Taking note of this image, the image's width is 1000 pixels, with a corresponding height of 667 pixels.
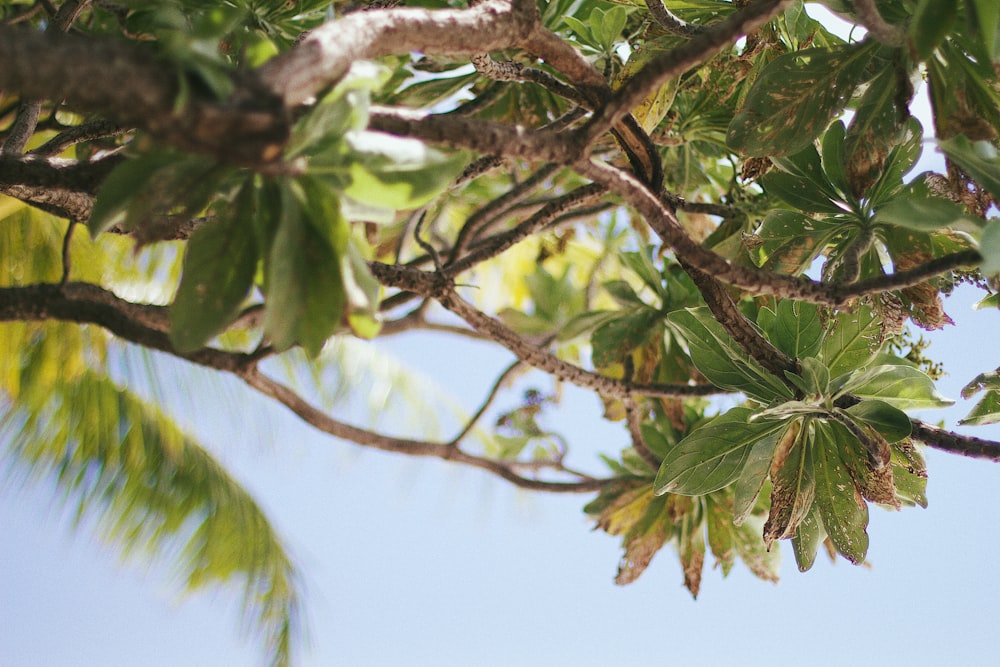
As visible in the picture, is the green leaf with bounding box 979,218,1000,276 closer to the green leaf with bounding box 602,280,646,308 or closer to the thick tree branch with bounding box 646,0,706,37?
the thick tree branch with bounding box 646,0,706,37

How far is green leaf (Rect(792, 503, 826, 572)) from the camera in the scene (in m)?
0.71

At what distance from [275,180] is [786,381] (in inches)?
18.6

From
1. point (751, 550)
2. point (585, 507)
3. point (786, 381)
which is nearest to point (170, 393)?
point (585, 507)

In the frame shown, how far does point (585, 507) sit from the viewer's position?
1.21 m

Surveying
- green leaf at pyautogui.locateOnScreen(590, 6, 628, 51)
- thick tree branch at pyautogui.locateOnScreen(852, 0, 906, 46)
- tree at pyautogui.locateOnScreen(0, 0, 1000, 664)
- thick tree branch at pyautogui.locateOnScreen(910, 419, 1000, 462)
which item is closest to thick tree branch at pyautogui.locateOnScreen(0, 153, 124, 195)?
tree at pyautogui.locateOnScreen(0, 0, 1000, 664)

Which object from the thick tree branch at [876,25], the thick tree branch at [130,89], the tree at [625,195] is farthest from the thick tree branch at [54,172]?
the thick tree branch at [876,25]

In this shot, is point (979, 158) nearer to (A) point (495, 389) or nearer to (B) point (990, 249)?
(B) point (990, 249)

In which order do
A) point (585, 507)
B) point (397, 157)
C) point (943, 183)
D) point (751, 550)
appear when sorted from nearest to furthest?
point (397, 157) < point (943, 183) < point (751, 550) < point (585, 507)

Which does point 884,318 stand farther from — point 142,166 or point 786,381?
point 142,166

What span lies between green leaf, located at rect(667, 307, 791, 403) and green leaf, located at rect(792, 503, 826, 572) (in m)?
0.12

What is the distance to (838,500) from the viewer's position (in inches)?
27.0

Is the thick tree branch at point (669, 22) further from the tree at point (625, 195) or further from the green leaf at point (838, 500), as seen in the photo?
the green leaf at point (838, 500)

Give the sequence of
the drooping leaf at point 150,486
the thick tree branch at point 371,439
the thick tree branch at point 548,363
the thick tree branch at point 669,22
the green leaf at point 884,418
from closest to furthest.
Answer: the green leaf at point 884,418, the thick tree branch at point 669,22, the thick tree branch at point 548,363, the thick tree branch at point 371,439, the drooping leaf at point 150,486

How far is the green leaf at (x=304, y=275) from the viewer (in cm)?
40
